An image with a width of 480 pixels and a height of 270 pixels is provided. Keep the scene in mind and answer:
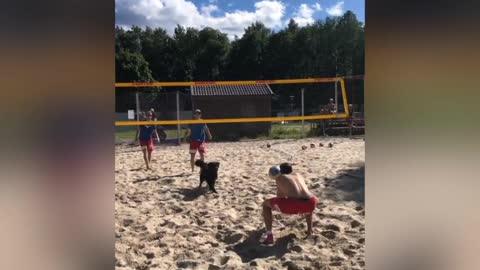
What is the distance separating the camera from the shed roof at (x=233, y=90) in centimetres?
507

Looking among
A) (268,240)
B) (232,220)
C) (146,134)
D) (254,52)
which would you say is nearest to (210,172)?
(232,220)

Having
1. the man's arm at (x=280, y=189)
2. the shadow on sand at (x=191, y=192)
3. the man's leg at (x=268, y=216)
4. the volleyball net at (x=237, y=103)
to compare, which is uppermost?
the volleyball net at (x=237, y=103)

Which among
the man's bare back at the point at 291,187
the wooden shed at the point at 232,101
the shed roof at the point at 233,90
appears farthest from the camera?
the wooden shed at the point at 232,101

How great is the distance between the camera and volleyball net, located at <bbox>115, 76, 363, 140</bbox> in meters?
5.28

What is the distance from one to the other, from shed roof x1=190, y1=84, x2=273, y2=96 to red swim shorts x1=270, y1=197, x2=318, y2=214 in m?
3.12

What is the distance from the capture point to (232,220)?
2432 mm

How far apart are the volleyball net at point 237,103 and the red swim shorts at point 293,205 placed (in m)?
2.98

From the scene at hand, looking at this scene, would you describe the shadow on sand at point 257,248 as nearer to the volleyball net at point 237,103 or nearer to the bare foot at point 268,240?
the bare foot at point 268,240

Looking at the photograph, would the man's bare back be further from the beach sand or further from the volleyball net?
the volleyball net

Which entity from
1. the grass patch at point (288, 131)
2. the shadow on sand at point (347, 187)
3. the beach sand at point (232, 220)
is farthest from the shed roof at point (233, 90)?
the shadow on sand at point (347, 187)

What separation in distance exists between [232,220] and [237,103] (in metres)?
3.16
